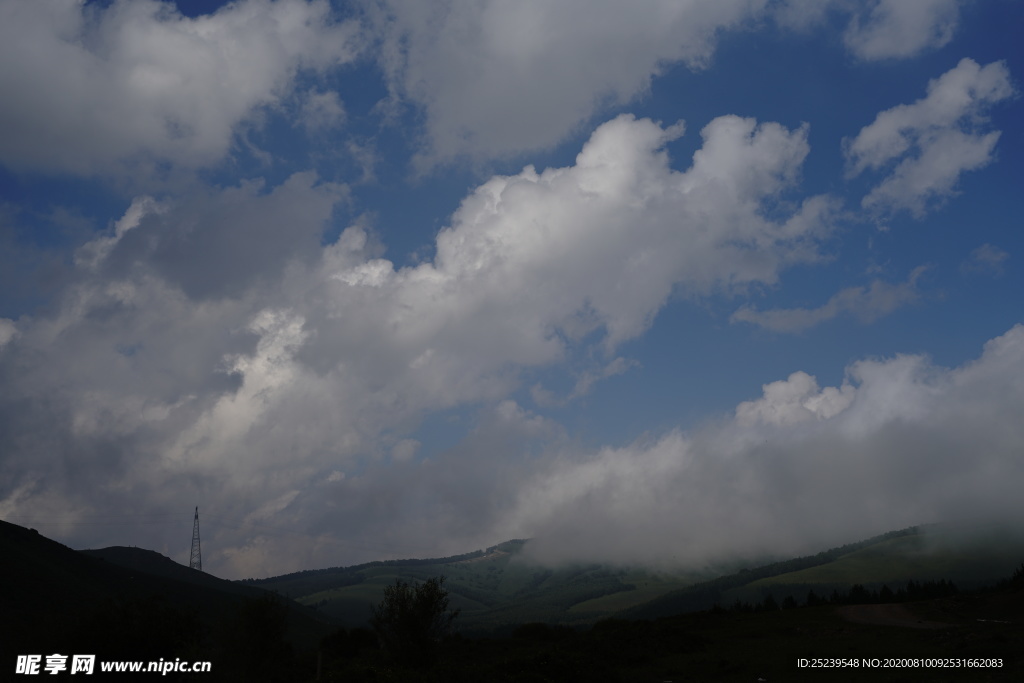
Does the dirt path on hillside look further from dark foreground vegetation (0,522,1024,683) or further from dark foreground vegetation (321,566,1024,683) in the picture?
dark foreground vegetation (0,522,1024,683)

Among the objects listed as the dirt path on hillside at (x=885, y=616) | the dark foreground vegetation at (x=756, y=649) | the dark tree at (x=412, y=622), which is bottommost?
the dirt path on hillside at (x=885, y=616)

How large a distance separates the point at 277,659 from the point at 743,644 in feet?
163

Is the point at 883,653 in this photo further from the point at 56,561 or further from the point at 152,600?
the point at 56,561

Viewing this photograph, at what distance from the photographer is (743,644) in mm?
72438

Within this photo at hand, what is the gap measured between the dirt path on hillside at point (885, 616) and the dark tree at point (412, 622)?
56.1m

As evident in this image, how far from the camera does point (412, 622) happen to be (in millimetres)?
52656

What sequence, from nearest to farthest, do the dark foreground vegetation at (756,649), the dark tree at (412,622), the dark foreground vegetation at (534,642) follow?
the dark foreground vegetation at (534,642) < the dark foreground vegetation at (756,649) < the dark tree at (412,622)

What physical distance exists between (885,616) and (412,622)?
64440 mm

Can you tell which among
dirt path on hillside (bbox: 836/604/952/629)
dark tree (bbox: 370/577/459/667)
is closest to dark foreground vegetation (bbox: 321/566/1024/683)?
dirt path on hillside (bbox: 836/604/952/629)

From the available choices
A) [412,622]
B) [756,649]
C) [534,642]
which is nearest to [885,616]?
[756,649]

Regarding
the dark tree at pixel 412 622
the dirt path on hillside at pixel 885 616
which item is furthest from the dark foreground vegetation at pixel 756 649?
the dark tree at pixel 412 622

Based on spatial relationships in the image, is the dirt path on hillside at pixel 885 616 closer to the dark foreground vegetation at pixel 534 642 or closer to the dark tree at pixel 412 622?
the dark foreground vegetation at pixel 534 642

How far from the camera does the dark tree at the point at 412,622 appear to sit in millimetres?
52469

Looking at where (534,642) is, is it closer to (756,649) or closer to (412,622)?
(756,649)
